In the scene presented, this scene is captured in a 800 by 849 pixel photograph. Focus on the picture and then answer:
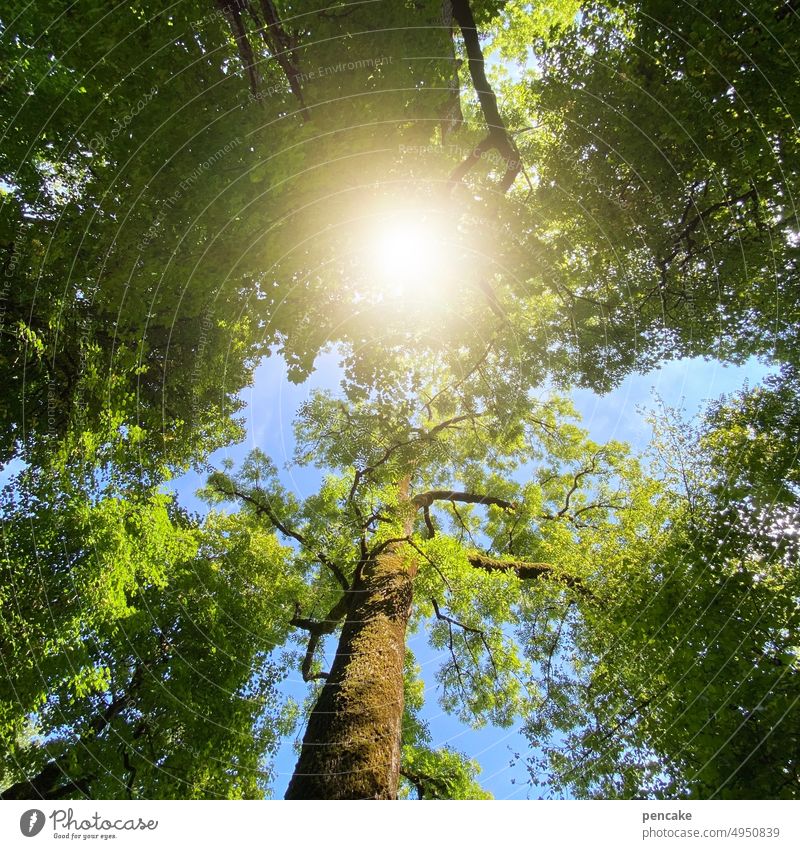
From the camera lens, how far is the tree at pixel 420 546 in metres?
5.24

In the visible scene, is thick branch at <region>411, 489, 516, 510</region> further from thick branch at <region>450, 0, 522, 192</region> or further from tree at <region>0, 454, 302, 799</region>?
thick branch at <region>450, 0, 522, 192</region>

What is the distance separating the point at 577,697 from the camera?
9070mm

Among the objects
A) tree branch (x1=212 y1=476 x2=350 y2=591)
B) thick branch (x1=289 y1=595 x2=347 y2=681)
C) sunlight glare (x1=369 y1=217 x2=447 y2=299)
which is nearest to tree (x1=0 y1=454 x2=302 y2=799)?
thick branch (x1=289 y1=595 x2=347 y2=681)

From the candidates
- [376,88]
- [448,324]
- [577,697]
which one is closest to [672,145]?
[376,88]

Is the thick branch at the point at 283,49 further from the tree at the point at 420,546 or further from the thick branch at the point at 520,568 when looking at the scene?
the thick branch at the point at 520,568

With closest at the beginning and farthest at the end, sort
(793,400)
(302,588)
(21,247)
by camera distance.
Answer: (21,247) < (793,400) < (302,588)

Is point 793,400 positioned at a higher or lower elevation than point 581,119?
lower

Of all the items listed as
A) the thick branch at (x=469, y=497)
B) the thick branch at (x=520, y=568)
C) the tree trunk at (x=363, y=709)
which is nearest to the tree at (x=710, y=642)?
the thick branch at (x=520, y=568)

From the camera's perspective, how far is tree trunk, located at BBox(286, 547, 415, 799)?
416 centimetres

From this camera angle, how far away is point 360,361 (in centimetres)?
1145

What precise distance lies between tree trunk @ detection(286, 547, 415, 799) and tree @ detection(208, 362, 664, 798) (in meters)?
0.02

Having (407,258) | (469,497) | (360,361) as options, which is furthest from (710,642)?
(407,258)

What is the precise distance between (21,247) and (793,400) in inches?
594
